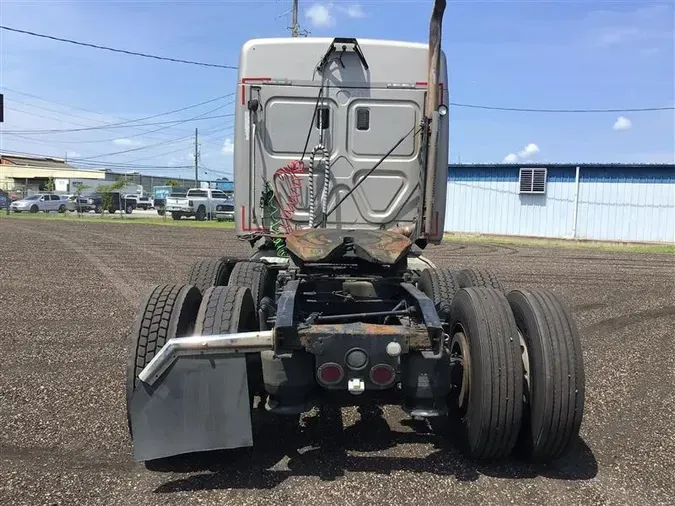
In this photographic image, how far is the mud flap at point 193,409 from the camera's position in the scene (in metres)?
3.45

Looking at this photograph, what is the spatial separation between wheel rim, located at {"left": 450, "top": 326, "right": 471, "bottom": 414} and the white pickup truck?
1347 inches

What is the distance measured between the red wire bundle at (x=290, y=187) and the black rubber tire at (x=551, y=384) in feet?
9.05

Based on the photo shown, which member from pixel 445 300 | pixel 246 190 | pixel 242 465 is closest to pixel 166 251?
pixel 246 190

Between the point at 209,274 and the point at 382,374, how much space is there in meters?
3.03

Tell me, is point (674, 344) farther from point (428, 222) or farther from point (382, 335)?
point (382, 335)

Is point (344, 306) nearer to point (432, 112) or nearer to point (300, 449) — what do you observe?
point (300, 449)

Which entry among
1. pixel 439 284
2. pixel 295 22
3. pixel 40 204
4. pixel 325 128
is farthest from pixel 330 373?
pixel 40 204

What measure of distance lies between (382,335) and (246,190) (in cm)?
289

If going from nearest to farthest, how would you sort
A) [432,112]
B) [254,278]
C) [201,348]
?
[201,348]
[254,278]
[432,112]

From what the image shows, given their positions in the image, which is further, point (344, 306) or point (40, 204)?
point (40, 204)

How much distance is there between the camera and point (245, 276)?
17.7 feet

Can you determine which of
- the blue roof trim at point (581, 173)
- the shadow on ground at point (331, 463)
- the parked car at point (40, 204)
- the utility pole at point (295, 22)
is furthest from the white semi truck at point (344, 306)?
the parked car at point (40, 204)

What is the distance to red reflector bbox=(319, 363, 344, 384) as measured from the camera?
3.46 metres

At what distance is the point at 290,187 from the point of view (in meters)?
5.91
